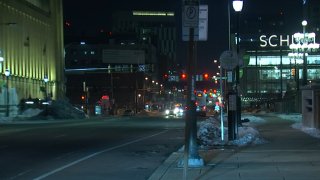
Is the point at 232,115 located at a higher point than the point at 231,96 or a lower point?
lower

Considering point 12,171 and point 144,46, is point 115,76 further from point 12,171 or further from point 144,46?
point 12,171

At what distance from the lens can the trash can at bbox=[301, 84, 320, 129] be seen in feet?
87.1

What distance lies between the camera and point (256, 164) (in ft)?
46.7

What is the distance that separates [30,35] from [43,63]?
302 inches

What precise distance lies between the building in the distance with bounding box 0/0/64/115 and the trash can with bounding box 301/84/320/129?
140 feet

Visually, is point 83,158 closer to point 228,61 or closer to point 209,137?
point 228,61

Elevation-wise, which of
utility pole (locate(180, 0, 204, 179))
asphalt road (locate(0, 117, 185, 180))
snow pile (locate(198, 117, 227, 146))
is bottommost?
asphalt road (locate(0, 117, 185, 180))

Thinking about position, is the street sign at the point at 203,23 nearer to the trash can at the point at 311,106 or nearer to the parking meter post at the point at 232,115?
the parking meter post at the point at 232,115

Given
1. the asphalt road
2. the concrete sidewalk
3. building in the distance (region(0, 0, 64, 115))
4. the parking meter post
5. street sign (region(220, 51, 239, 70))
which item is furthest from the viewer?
building in the distance (region(0, 0, 64, 115))

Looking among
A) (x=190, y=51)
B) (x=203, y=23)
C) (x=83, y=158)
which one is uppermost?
(x=203, y=23)

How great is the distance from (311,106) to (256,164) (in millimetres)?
14262

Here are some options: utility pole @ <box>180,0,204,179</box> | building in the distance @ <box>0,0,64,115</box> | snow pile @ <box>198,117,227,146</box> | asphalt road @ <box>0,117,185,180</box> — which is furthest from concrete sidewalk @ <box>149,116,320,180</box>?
building in the distance @ <box>0,0,64,115</box>

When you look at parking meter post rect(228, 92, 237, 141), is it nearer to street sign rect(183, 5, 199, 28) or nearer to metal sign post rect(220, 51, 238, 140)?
metal sign post rect(220, 51, 238, 140)

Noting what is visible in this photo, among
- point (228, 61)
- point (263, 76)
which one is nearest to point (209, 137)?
point (228, 61)
